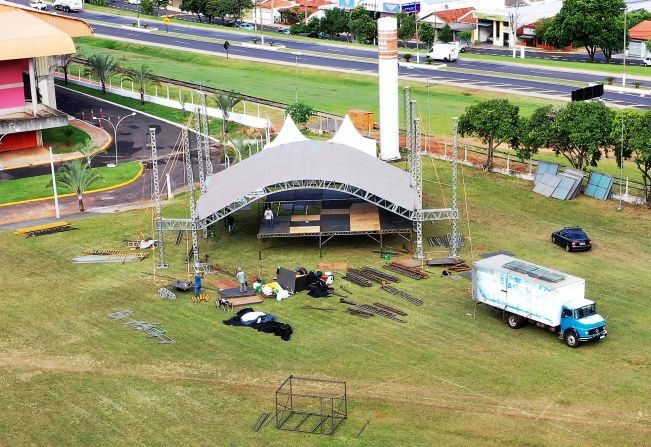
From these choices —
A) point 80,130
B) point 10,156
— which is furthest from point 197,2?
point 10,156

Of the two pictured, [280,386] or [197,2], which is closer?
[280,386]

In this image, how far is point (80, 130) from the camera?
96.0 metres

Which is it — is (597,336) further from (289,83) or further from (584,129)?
(289,83)

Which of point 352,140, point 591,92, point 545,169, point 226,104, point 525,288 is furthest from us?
point 226,104

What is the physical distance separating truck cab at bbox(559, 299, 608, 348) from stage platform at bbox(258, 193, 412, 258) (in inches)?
572

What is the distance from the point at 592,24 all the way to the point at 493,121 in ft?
204

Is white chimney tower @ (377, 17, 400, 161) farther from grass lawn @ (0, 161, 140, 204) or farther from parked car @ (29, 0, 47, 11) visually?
parked car @ (29, 0, 47, 11)

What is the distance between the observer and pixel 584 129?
70750 mm

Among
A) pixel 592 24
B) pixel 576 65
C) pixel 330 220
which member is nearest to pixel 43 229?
pixel 330 220

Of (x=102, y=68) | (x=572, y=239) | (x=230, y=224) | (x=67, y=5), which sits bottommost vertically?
(x=572, y=239)

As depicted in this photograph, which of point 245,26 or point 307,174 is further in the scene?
point 245,26

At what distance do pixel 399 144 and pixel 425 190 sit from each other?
44.3 ft

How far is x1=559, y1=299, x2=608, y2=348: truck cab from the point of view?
46.7m

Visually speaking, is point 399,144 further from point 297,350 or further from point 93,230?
point 297,350
